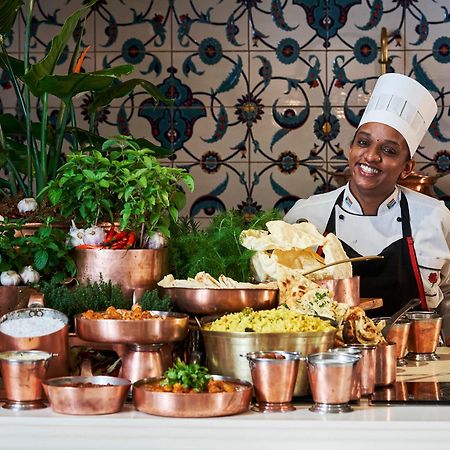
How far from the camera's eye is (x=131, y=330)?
96.4 inches

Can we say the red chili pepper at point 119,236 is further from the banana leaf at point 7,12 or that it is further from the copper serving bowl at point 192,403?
the banana leaf at point 7,12

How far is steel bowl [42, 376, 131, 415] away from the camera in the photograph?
88.4 inches

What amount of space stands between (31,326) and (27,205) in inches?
23.5

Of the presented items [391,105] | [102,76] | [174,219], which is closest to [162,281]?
[174,219]

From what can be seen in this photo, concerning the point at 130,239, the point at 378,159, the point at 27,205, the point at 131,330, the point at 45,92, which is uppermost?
the point at 45,92

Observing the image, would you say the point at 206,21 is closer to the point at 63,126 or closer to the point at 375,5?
the point at 375,5

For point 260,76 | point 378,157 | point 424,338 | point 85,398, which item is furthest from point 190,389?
point 260,76

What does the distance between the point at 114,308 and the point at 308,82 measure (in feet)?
12.0

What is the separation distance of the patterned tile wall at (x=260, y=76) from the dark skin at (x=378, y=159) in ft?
3.77

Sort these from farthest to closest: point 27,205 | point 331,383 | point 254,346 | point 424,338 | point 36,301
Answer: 1. point 424,338
2. point 27,205
3. point 36,301
4. point 254,346
5. point 331,383

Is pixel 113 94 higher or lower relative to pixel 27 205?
higher

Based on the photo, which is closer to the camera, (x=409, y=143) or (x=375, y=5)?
(x=409, y=143)

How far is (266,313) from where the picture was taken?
2.59 metres

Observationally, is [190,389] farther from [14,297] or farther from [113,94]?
[113,94]
